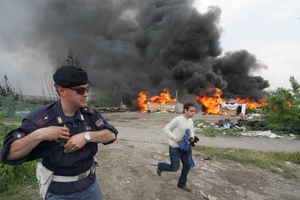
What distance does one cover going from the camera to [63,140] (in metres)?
1.27

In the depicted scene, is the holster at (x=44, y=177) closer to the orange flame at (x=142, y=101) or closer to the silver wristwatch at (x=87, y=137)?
the silver wristwatch at (x=87, y=137)

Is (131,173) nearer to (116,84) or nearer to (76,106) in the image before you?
(76,106)

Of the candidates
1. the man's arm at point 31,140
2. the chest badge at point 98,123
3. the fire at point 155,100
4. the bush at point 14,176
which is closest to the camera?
the man's arm at point 31,140

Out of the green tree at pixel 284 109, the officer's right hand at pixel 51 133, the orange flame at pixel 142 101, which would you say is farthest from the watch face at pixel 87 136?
the orange flame at pixel 142 101

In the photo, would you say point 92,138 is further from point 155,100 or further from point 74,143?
point 155,100

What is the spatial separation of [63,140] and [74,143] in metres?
0.08

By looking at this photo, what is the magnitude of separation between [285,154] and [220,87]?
1069 inches

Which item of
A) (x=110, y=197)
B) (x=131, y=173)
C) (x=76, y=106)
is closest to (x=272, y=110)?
(x=131, y=173)

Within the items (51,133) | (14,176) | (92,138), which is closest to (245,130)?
(14,176)

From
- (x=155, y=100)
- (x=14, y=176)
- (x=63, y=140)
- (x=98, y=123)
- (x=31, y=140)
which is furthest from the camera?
(x=155, y=100)

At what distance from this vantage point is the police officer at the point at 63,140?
1202mm

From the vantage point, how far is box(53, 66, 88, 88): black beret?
51.3 inches

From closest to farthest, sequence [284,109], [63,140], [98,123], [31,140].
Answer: [31,140] → [63,140] → [98,123] → [284,109]

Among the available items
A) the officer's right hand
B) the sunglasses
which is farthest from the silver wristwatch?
the sunglasses
